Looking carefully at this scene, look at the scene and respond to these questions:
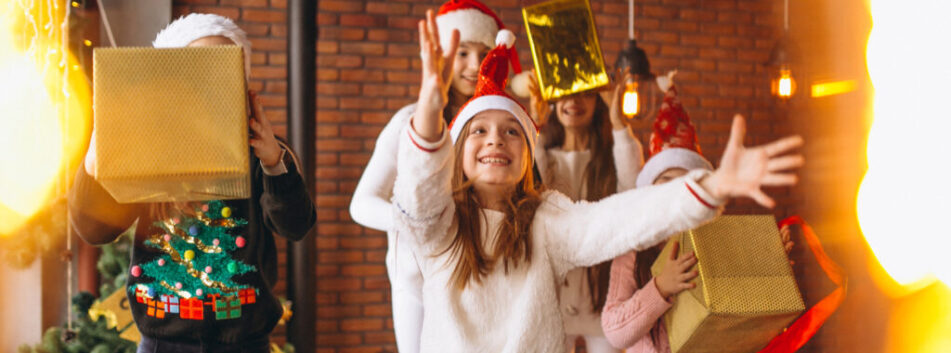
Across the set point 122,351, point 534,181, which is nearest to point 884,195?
point 534,181

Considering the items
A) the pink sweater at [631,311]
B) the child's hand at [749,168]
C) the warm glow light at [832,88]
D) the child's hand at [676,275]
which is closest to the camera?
the child's hand at [749,168]

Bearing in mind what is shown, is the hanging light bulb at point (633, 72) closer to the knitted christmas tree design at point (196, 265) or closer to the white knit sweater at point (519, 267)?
the white knit sweater at point (519, 267)

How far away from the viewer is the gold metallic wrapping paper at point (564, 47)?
6.29 ft

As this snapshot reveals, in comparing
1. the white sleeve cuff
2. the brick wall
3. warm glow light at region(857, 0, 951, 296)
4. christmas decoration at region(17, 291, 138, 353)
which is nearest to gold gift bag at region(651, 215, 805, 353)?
the white sleeve cuff

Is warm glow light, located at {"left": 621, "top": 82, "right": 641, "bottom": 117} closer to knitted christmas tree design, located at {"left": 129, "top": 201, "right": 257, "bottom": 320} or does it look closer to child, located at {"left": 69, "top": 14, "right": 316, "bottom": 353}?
child, located at {"left": 69, "top": 14, "right": 316, "bottom": 353}

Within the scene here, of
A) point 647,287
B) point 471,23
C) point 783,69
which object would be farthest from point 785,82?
point 647,287

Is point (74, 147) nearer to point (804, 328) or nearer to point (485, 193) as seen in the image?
point (485, 193)

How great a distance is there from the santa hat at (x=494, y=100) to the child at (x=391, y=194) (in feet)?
0.74

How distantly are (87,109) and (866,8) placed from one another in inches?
156

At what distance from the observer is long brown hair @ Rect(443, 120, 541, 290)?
Result: 134 cm

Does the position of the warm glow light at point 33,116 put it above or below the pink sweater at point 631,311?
above

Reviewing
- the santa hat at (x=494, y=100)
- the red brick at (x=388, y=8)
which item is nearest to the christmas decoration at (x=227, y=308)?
the santa hat at (x=494, y=100)

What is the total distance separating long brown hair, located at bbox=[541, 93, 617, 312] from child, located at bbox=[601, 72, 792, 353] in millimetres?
108

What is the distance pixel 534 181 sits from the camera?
1.58 meters
